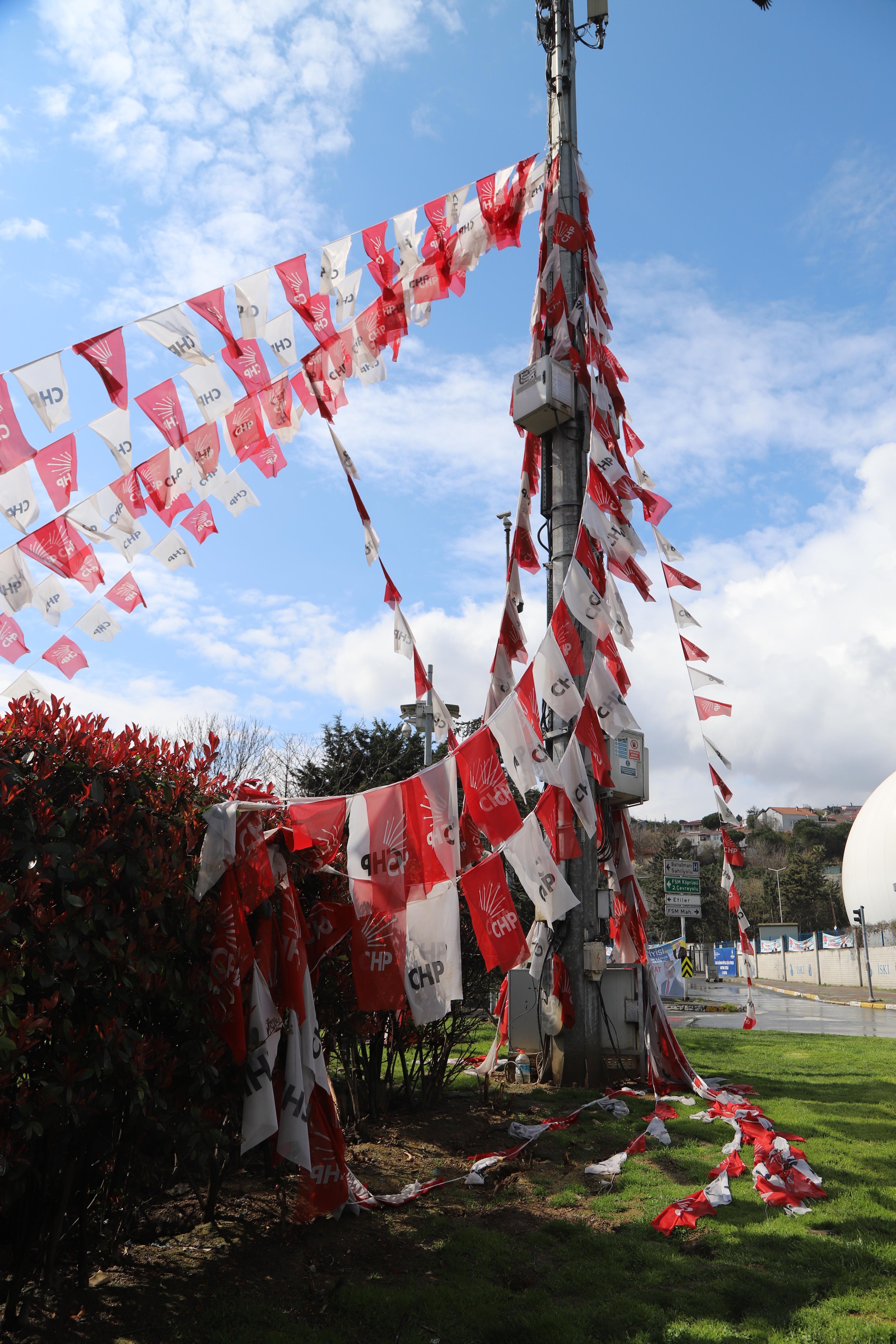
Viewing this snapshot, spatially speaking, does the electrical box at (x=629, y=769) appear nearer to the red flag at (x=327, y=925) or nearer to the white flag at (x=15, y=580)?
the red flag at (x=327, y=925)

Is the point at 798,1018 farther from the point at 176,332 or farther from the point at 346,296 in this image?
the point at 176,332

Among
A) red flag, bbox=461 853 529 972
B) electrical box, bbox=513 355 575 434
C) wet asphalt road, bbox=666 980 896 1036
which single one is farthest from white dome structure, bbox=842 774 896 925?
red flag, bbox=461 853 529 972

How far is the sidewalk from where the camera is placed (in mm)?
28094

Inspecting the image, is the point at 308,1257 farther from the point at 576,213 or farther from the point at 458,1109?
the point at 576,213

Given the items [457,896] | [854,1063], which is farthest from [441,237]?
[854,1063]

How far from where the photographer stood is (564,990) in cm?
860

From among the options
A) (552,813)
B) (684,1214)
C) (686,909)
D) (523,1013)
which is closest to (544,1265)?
(684,1214)

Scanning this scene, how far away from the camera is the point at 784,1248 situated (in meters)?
4.20

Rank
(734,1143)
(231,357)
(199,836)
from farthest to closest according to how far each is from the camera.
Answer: (231,357), (734,1143), (199,836)

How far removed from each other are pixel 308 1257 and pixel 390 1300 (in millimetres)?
627

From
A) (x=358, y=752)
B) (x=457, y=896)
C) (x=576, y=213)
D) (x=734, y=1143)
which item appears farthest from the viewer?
(x=358, y=752)

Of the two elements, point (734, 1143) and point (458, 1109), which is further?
point (458, 1109)

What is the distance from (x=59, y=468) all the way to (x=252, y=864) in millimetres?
3933

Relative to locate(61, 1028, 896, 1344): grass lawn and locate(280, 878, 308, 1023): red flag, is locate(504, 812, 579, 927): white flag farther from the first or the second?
locate(61, 1028, 896, 1344): grass lawn
